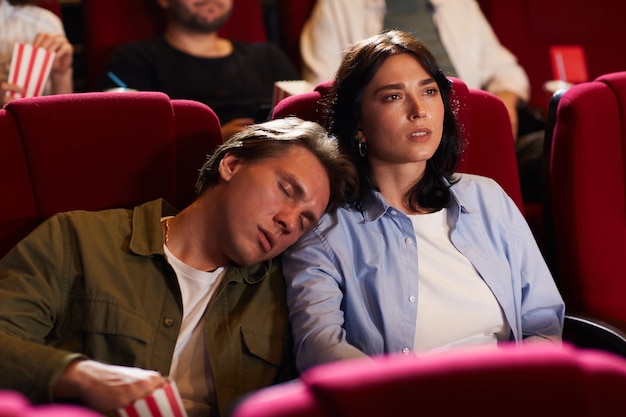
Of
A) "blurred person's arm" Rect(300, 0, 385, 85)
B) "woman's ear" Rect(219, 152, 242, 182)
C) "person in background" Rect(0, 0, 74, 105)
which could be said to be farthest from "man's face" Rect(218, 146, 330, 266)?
"blurred person's arm" Rect(300, 0, 385, 85)

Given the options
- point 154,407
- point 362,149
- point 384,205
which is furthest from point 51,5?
point 154,407

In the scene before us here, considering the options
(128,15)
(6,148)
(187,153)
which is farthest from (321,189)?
(128,15)

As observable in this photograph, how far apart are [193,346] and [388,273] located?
12.6 inches

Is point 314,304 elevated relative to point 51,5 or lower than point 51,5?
lower

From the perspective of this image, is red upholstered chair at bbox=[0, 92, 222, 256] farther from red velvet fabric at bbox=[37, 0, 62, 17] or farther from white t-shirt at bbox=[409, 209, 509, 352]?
red velvet fabric at bbox=[37, 0, 62, 17]

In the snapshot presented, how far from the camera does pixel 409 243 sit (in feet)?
4.53

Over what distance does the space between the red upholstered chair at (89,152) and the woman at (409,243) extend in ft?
0.87

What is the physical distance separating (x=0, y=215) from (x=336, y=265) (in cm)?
53

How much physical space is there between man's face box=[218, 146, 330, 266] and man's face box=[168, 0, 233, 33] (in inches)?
53.4

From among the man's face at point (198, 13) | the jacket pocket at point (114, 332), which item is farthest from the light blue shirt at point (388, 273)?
the man's face at point (198, 13)

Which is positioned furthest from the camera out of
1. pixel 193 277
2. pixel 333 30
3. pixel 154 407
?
pixel 333 30

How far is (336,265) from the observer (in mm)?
1353

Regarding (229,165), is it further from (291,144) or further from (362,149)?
(362,149)

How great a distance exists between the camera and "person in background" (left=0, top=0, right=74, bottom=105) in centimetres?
227
